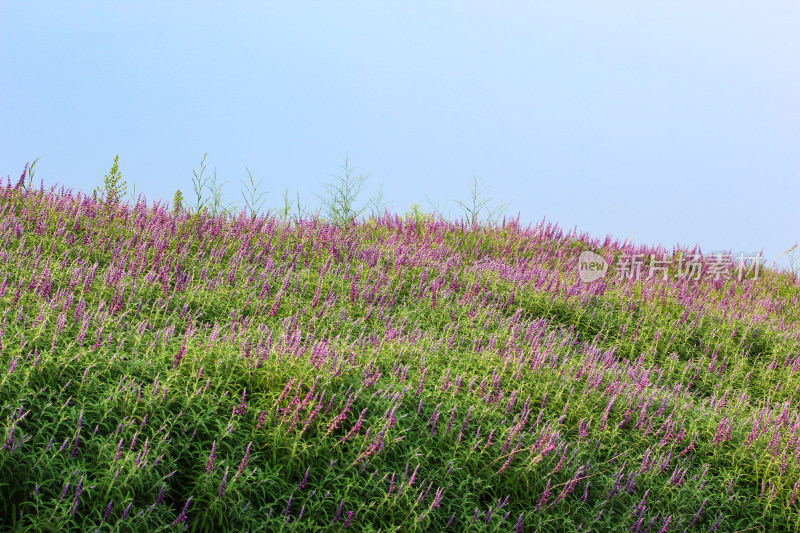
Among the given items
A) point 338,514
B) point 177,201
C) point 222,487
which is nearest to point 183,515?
point 222,487

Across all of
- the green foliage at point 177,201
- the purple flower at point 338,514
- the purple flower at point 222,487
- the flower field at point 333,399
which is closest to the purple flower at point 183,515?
the flower field at point 333,399

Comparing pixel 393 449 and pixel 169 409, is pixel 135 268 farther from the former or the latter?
pixel 393 449

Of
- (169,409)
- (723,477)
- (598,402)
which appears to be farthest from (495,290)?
(169,409)

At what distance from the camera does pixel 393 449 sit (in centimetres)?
401

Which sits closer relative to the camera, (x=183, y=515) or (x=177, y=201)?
(x=183, y=515)

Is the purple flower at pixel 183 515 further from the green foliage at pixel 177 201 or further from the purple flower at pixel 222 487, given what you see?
the green foliage at pixel 177 201

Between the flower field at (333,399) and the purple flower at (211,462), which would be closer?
the purple flower at (211,462)

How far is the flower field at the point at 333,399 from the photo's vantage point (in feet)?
11.5

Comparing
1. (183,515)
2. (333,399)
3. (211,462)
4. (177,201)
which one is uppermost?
(177,201)

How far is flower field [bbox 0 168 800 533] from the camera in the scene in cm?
352

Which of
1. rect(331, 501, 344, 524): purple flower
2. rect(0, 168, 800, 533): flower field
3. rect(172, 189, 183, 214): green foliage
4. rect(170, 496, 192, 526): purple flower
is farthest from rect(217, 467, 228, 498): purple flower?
rect(172, 189, 183, 214): green foliage

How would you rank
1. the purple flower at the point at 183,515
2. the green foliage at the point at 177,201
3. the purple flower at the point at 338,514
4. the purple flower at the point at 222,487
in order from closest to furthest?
the purple flower at the point at 183,515
the purple flower at the point at 222,487
the purple flower at the point at 338,514
the green foliage at the point at 177,201

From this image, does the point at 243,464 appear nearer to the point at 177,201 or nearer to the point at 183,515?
the point at 183,515

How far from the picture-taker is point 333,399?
4.27m
